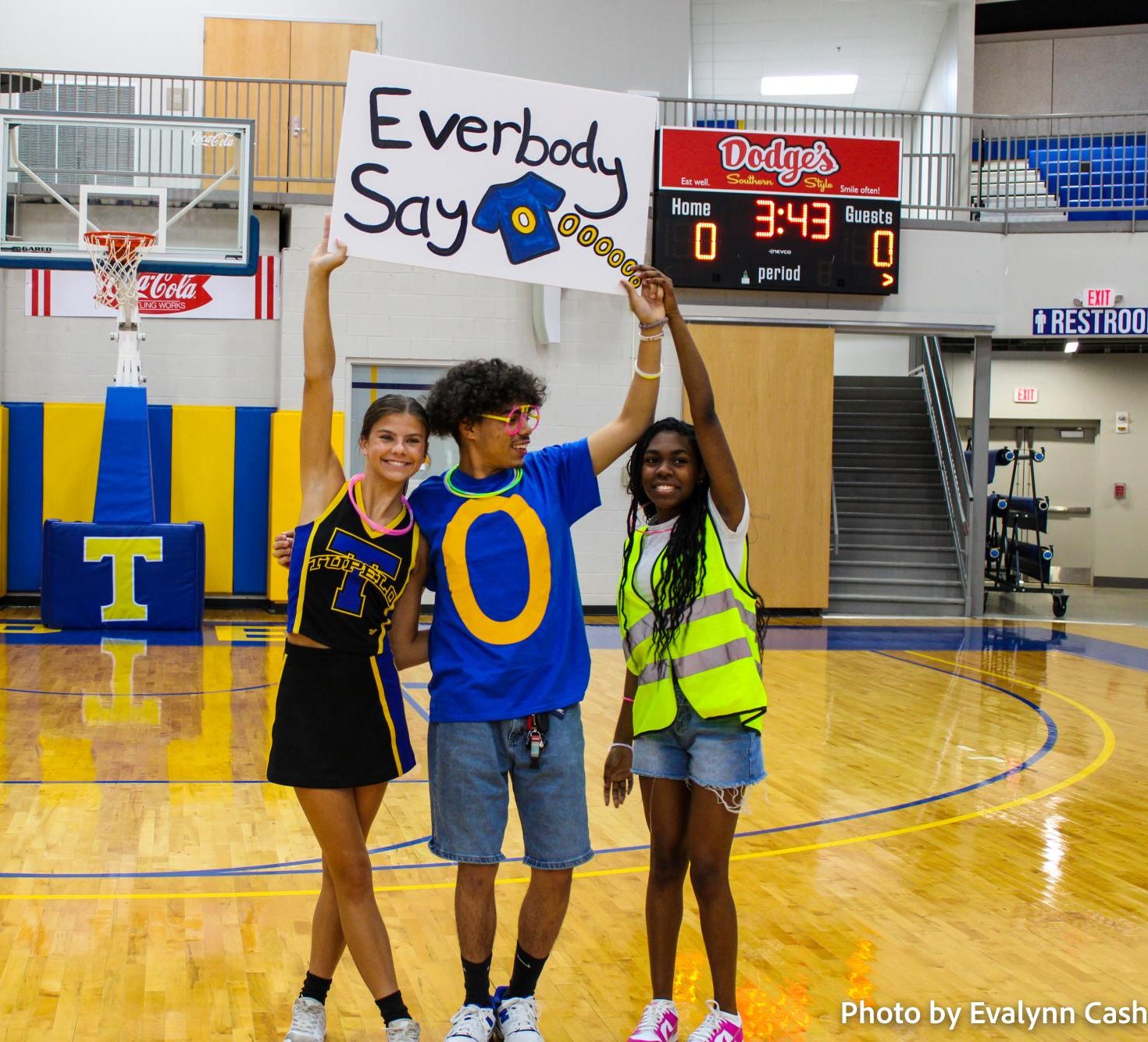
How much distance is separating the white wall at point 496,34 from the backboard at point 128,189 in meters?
1.24

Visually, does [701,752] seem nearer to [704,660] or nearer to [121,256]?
[704,660]

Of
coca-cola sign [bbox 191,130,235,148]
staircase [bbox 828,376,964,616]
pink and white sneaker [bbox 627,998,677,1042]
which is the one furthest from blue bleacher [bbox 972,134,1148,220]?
pink and white sneaker [bbox 627,998,677,1042]

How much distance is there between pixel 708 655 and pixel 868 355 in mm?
14991

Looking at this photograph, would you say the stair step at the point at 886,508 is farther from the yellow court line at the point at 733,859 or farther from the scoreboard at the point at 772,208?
the yellow court line at the point at 733,859

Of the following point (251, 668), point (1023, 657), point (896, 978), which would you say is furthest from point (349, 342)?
point (896, 978)

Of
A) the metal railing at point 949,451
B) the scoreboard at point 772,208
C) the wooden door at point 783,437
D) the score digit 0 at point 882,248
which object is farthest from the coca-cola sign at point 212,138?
the metal railing at point 949,451

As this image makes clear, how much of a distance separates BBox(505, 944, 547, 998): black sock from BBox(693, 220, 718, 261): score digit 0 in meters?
9.61

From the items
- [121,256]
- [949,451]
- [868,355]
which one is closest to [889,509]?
[949,451]

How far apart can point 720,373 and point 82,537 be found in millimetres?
5958

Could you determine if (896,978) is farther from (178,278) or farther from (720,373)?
(178,278)

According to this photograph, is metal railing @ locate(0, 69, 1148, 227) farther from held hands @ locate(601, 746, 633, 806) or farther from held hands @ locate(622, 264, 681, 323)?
held hands @ locate(601, 746, 633, 806)

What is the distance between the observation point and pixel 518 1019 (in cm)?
259

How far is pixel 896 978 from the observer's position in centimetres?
307

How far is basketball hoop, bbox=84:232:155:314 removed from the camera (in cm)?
1002
